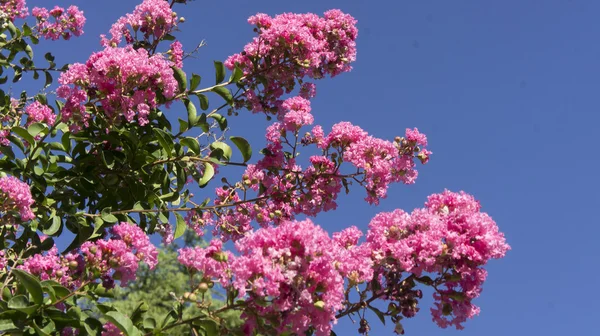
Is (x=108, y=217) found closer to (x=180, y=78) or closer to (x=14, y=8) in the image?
(x=180, y=78)

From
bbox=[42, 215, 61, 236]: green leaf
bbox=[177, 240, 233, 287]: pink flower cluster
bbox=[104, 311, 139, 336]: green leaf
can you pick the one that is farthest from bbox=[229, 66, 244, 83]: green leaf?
bbox=[104, 311, 139, 336]: green leaf

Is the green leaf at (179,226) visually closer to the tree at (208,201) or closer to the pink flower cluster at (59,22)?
the tree at (208,201)

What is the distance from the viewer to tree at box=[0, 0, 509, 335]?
200 cm

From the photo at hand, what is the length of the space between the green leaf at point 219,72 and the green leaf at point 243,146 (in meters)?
0.33

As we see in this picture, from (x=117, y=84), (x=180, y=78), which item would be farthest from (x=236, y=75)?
(x=117, y=84)

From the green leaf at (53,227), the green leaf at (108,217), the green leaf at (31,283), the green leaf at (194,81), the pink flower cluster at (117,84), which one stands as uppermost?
the green leaf at (194,81)

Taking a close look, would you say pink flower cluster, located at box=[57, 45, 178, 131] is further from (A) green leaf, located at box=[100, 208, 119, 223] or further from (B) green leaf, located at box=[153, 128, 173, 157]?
(A) green leaf, located at box=[100, 208, 119, 223]

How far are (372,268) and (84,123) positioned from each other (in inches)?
61.1

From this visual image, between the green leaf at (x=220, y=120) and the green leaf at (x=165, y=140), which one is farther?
the green leaf at (x=220, y=120)

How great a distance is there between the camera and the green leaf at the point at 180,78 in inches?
122

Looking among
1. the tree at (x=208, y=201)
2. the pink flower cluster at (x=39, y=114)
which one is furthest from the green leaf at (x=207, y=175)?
the pink flower cluster at (x=39, y=114)

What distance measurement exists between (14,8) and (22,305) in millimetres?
3217

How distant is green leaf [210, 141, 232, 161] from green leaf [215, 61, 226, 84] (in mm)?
325

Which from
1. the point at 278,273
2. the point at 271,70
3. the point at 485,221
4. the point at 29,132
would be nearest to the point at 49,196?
the point at 29,132
